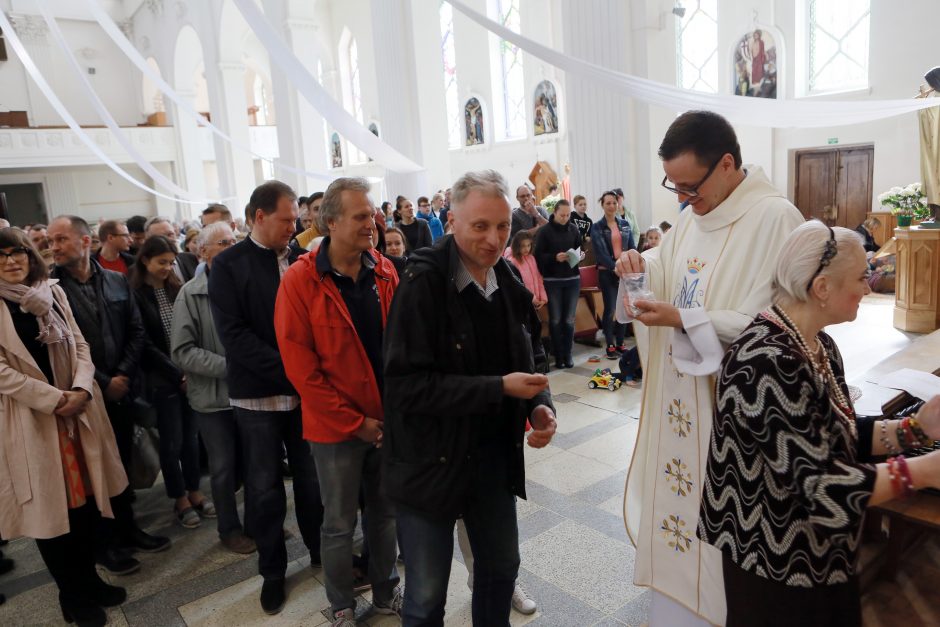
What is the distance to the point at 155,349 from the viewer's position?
3.37m

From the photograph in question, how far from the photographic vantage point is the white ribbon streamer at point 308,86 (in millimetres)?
4445

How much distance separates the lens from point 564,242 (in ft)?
20.6

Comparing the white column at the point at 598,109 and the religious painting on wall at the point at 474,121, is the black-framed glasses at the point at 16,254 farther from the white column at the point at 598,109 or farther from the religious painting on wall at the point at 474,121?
the religious painting on wall at the point at 474,121

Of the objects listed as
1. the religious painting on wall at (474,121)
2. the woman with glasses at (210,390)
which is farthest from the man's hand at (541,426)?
the religious painting on wall at (474,121)

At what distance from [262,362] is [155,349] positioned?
1.15 meters

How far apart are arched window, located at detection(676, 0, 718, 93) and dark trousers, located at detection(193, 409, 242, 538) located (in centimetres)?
1223

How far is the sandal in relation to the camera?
3.50 meters

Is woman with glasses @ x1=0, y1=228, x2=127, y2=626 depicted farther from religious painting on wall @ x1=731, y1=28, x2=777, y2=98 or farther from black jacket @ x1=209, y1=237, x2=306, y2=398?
religious painting on wall @ x1=731, y1=28, x2=777, y2=98

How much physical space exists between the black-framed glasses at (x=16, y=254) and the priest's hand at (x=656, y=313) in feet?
7.42

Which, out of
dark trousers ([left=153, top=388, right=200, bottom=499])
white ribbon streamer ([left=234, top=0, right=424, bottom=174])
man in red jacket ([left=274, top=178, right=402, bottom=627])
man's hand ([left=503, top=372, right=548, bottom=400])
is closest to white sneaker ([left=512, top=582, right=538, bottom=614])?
man in red jacket ([left=274, top=178, right=402, bottom=627])

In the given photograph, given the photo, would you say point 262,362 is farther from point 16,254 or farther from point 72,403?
point 16,254

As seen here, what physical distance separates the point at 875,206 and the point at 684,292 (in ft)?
35.8

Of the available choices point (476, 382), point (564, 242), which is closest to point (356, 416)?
point (476, 382)

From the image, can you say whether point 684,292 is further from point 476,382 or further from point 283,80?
point 283,80
